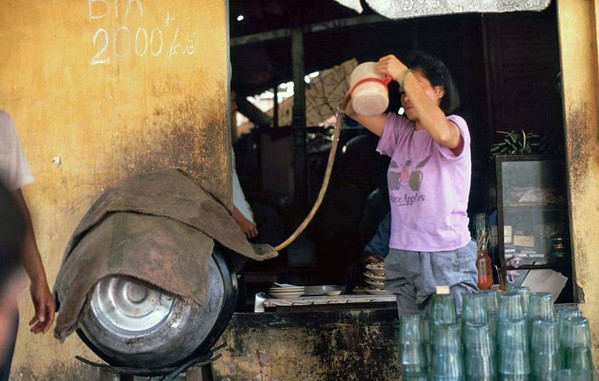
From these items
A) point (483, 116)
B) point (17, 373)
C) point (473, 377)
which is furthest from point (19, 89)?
point (483, 116)

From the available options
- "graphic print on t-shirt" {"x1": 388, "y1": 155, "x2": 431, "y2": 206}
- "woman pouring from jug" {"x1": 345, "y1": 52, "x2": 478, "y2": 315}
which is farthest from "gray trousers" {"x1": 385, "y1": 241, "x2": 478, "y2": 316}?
"graphic print on t-shirt" {"x1": 388, "y1": 155, "x2": 431, "y2": 206}

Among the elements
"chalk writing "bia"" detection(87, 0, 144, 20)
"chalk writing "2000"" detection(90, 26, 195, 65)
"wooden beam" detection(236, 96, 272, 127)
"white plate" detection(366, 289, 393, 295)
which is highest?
"wooden beam" detection(236, 96, 272, 127)

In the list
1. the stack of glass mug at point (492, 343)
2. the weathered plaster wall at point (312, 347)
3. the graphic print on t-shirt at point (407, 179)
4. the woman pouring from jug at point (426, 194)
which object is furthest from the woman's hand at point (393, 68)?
the weathered plaster wall at point (312, 347)

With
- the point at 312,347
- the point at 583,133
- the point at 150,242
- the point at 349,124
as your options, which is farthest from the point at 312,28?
the point at 150,242

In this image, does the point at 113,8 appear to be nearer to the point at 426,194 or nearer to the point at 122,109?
the point at 122,109

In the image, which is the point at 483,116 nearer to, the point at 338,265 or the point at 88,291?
the point at 338,265

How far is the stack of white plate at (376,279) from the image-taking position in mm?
5790

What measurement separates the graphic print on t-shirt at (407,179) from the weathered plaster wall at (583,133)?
1599 millimetres

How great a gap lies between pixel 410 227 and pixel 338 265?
4.81m

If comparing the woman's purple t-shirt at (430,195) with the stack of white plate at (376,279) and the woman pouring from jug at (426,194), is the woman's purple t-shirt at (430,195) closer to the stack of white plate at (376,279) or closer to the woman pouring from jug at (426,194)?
the woman pouring from jug at (426,194)

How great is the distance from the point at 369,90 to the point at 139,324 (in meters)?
1.66

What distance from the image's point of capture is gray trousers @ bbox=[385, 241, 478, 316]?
4141mm

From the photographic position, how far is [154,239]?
391cm

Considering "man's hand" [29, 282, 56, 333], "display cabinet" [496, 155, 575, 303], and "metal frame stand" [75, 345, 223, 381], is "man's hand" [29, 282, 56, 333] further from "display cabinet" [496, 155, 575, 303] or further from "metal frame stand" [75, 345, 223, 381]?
"display cabinet" [496, 155, 575, 303]
